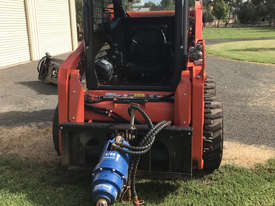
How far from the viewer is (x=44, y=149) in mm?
5172

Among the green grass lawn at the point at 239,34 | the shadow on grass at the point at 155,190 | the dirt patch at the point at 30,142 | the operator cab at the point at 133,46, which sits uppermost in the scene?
the operator cab at the point at 133,46

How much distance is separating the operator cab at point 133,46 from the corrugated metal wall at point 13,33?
33.6 feet

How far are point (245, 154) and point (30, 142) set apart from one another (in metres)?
3.30

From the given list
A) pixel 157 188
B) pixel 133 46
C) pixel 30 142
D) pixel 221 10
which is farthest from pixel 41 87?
pixel 221 10

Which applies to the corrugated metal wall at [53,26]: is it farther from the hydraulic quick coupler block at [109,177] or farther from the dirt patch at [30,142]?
the hydraulic quick coupler block at [109,177]

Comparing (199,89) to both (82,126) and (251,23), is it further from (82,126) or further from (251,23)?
(251,23)

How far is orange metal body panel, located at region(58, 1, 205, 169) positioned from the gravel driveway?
46.4 inches

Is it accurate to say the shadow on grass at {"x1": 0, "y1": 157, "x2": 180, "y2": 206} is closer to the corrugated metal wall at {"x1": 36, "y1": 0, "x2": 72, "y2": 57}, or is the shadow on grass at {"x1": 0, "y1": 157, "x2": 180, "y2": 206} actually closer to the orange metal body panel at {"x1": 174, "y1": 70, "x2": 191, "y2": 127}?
the orange metal body panel at {"x1": 174, "y1": 70, "x2": 191, "y2": 127}

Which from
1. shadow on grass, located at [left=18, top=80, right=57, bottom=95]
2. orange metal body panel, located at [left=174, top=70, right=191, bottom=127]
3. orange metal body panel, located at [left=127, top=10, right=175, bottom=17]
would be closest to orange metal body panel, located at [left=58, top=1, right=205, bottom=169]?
orange metal body panel, located at [left=174, top=70, right=191, bottom=127]

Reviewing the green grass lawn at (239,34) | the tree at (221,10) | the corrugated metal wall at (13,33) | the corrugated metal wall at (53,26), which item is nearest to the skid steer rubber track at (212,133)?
the corrugated metal wall at (13,33)

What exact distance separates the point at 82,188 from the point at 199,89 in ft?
5.64

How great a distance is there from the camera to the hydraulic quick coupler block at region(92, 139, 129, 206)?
283 centimetres

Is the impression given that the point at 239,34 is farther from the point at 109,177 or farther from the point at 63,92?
the point at 109,177

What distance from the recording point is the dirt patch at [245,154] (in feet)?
15.5
